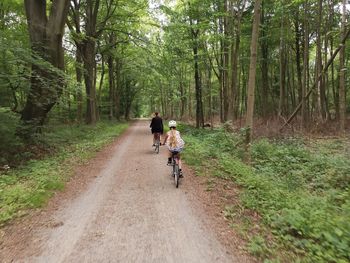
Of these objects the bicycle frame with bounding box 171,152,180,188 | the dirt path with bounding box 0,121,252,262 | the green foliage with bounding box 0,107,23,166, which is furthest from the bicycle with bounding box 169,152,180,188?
the green foliage with bounding box 0,107,23,166

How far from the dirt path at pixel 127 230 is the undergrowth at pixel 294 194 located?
1.12 m

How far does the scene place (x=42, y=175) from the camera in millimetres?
9211

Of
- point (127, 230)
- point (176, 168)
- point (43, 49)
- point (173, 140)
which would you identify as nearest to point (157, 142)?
point (173, 140)

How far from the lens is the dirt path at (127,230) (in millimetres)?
4715

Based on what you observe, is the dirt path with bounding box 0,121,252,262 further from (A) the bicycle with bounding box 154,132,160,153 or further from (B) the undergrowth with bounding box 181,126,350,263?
(A) the bicycle with bounding box 154,132,160,153

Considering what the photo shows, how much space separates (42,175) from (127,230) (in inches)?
189

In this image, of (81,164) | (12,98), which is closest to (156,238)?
(81,164)

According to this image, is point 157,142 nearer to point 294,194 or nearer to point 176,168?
point 176,168

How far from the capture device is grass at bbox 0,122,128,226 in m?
6.79

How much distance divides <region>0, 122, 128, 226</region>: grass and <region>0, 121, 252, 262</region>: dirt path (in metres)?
0.78

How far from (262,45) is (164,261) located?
25.9m

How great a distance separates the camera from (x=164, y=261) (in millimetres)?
4535

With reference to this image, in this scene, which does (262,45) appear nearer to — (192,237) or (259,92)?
(259,92)

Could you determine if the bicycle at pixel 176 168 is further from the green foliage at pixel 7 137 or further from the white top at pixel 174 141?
the green foliage at pixel 7 137
